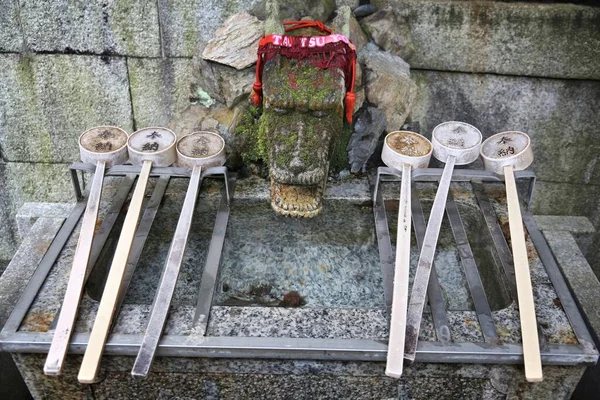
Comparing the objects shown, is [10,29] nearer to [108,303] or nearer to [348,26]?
[348,26]

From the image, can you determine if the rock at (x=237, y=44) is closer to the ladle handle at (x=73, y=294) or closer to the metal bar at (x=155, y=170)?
the metal bar at (x=155, y=170)

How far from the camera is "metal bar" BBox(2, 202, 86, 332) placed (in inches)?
91.6

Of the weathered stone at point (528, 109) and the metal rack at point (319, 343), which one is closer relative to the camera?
the metal rack at point (319, 343)

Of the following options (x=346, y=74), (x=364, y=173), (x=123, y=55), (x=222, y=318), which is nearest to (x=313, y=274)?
(x=364, y=173)

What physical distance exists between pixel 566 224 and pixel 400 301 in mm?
2363

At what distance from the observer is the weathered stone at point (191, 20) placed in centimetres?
360

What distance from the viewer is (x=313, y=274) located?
3.26m

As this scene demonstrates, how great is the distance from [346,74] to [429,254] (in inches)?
47.2

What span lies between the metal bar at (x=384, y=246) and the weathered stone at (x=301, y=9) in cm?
121

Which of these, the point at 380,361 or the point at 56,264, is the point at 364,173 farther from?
the point at 56,264

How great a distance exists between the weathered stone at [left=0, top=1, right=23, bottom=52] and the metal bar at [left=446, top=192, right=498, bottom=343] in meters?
3.20

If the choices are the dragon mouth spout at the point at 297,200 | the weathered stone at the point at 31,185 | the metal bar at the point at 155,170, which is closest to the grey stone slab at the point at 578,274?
the dragon mouth spout at the point at 297,200

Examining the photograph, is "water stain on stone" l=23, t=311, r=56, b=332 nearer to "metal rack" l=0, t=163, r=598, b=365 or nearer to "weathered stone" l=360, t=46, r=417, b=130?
"metal rack" l=0, t=163, r=598, b=365

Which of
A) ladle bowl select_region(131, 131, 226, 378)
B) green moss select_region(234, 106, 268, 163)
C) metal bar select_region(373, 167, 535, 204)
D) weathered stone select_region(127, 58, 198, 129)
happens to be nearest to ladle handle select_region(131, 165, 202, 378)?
ladle bowl select_region(131, 131, 226, 378)
